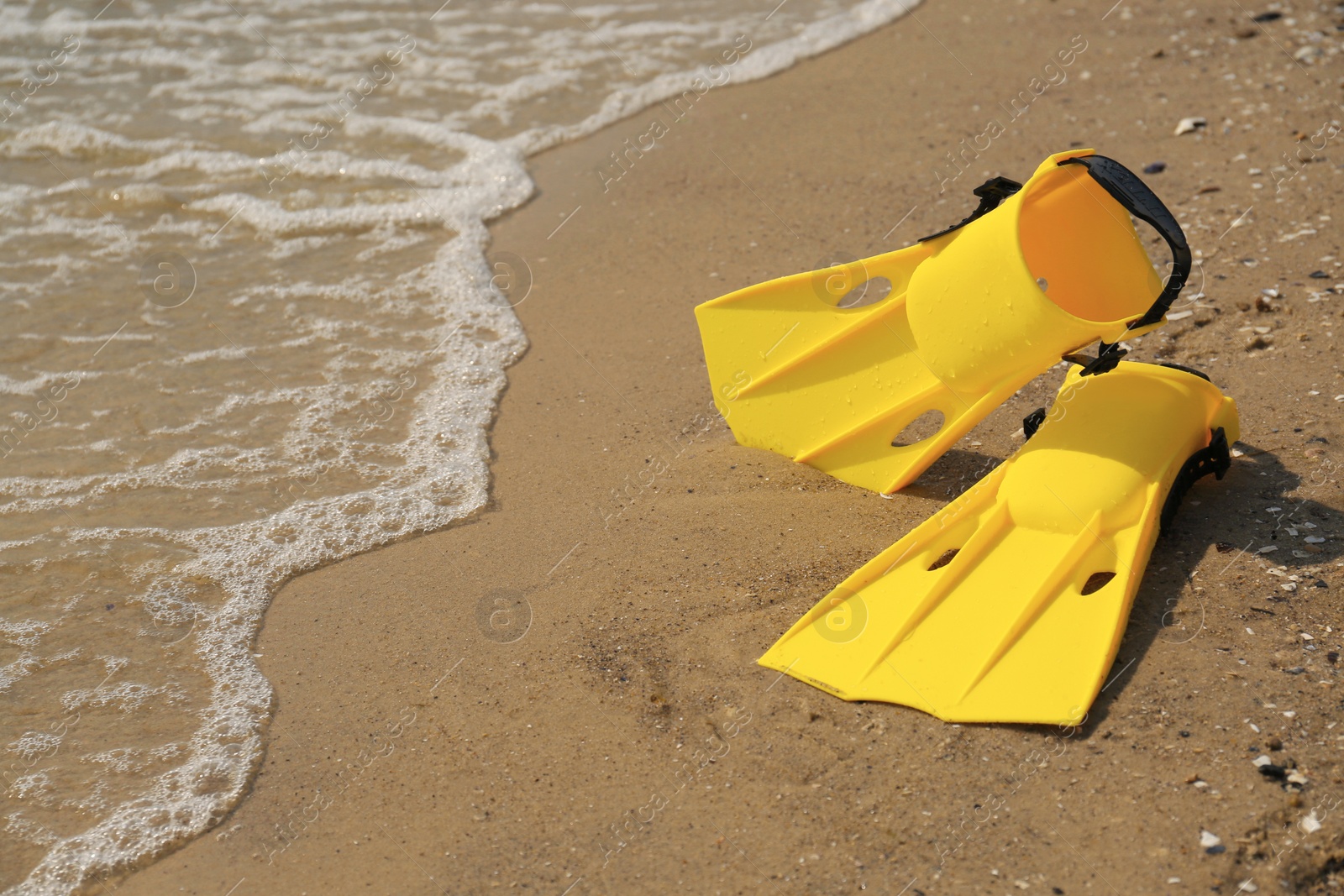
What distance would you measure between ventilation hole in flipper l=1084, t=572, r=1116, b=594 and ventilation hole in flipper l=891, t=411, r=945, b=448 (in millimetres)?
848

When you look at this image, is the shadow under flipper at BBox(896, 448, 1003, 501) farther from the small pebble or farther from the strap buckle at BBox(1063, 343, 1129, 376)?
the small pebble

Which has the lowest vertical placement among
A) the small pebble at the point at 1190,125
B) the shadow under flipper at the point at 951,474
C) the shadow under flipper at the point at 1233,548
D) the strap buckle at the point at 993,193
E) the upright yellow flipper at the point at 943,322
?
the shadow under flipper at the point at 951,474

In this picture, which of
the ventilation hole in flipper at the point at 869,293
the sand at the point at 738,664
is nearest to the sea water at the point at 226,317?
the sand at the point at 738,664

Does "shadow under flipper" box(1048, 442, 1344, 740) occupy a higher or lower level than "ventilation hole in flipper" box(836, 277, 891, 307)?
lower

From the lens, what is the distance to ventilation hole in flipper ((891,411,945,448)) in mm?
3600

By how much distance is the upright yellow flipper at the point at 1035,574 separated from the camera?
255 cm

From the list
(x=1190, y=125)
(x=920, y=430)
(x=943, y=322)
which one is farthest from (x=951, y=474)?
(x=1190, y=125)

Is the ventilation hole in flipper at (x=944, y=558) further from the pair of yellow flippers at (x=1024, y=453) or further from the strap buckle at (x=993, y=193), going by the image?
the strap buckle at (x=993, y=193)

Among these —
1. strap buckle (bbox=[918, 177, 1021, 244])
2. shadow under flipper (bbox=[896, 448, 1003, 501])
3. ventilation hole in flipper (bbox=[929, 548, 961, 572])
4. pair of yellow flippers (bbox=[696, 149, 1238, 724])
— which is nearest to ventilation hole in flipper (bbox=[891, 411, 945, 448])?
shadow under flipper (bbox=[896, 448, 1003, 501])

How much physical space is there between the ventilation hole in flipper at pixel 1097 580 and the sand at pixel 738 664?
15 centimetres

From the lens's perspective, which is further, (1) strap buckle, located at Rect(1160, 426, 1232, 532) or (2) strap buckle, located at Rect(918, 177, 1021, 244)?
(2) strap buckle, located at Rect(918, 177, 1021, 244)

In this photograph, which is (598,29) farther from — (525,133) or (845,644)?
(845,644)

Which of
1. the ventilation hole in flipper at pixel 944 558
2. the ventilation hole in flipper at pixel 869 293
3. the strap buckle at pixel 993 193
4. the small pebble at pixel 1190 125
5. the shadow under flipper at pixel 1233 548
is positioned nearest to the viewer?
the shadow under flipper at pixel 1233 548

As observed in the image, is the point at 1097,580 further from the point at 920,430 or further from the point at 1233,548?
the point at 920,430
